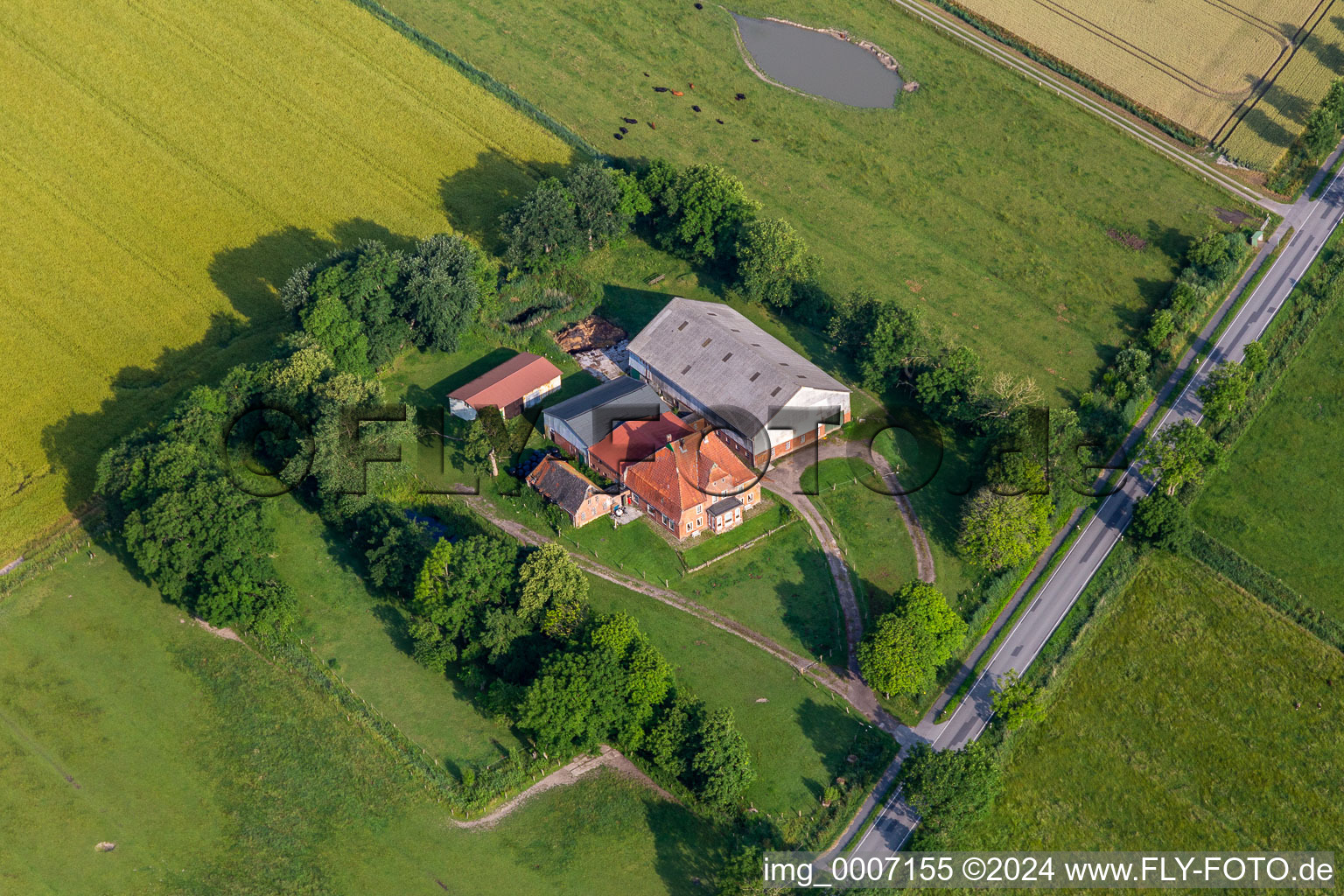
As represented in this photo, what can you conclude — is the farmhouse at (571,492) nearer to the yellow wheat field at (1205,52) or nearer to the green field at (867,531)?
the green field at (867,531)

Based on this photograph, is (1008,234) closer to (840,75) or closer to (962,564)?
(840,75)

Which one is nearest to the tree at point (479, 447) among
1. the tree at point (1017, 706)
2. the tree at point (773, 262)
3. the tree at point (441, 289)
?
the tree at point (441, 289)

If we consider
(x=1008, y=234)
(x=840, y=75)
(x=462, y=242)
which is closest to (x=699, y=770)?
(x=462, y=242)

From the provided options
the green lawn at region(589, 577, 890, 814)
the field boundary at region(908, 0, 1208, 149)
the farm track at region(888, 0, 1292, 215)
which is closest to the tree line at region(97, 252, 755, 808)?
the green lawn at region(589, 577, 890, 814)

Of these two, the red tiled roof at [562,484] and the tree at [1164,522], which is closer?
the red tiled roof at [562,484]

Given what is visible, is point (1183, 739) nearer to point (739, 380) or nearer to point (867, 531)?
point (867, 531)

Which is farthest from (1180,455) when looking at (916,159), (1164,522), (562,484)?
(562,484)

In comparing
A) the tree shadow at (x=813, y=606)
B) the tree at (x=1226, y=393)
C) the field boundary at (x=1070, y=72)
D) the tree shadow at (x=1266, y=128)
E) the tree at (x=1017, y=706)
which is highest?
the tree shadow at (x=1266, y=128)
